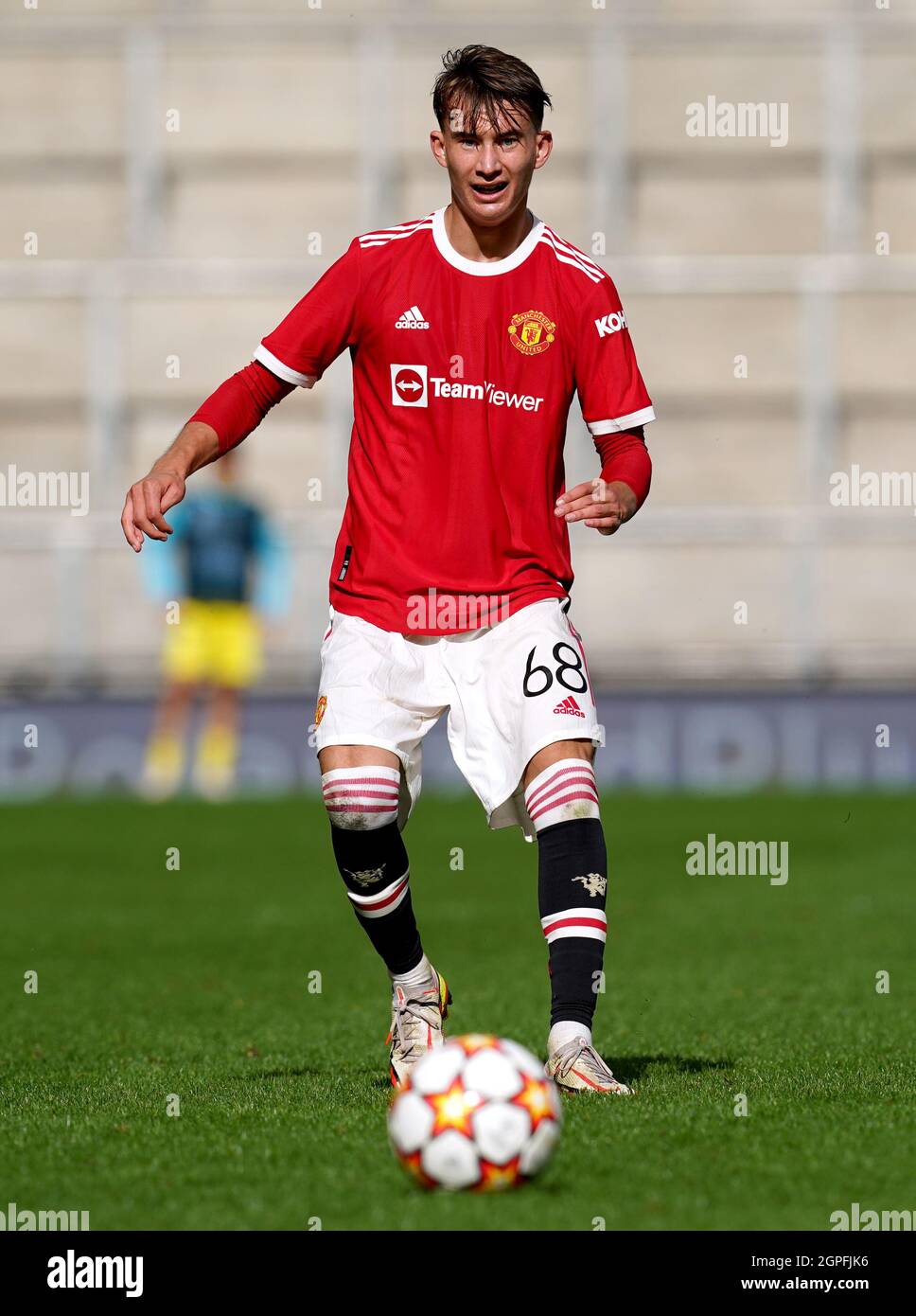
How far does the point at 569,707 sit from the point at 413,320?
1102 mm

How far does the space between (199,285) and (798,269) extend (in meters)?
5.88

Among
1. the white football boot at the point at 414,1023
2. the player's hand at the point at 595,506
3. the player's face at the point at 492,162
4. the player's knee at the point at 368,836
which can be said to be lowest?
the white football boot at the point at 414,1023

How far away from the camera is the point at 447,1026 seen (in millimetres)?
7273

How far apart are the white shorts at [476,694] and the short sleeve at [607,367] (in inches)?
20.8

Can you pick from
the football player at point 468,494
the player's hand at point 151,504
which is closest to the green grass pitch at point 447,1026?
the football player at point 468,494

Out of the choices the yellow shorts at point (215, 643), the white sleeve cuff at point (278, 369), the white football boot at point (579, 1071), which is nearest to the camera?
the white football boot at point (579, 1071)

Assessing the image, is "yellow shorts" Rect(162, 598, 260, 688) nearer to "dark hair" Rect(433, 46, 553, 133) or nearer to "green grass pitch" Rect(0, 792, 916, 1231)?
"green grass pitch" Rect(0, 792, 916, 1231)

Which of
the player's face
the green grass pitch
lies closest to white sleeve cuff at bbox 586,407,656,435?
the player's face

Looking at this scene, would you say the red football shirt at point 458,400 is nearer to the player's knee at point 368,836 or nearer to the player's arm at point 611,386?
the player's arm at point 611,386

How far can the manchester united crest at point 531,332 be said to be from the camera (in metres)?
5.64

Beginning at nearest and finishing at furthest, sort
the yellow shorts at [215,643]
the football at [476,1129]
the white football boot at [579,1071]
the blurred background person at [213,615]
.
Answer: the football at [476,1129], the white football boot at [579,1071], the blurred background person at [213,615], the yellow shorts at [215,643]

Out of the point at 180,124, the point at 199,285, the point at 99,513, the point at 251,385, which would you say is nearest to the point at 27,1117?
the point at 251,385

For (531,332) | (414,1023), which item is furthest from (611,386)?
(414,1023)

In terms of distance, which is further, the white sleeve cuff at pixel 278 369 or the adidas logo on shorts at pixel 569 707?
the white sleeve cuff at pixel 278 369
